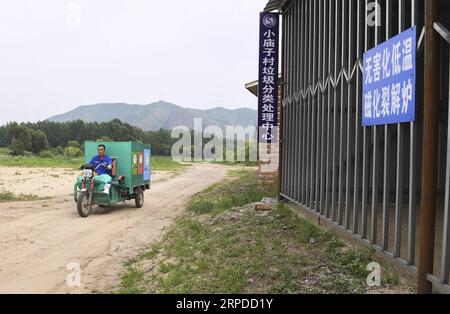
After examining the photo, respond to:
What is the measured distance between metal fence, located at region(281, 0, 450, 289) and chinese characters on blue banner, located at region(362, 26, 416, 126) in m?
0.12

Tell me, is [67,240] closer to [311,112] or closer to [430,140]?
[311,112]

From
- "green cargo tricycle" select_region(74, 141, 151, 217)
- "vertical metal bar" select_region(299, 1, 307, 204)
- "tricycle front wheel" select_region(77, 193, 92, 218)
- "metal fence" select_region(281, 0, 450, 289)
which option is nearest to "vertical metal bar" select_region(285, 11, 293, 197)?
"metal fence" select_region(281, 0, 450, 289)

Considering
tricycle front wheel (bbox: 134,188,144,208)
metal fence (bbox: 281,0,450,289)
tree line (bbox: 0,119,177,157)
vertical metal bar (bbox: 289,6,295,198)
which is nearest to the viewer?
metal fence (bbox: 281,0,450,289)

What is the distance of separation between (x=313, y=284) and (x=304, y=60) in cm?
495

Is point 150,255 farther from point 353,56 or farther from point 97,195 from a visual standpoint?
point 97,195

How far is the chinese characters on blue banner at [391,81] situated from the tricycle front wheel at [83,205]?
6.96 m

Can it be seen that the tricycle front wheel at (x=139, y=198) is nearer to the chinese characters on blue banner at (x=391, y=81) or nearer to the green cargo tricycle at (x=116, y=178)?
the green cargo tricycle at (x=116, y=178)

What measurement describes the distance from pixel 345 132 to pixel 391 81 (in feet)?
11.9

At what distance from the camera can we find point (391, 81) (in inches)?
188

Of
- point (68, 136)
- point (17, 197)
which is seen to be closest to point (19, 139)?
point (68, 136)

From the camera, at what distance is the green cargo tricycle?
10852mm

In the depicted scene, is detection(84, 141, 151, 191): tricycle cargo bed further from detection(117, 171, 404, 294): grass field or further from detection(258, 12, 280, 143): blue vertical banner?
detection(117, 171, 404, 294): grass field

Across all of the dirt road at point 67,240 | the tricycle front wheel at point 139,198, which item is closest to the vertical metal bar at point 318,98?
the dirt road at point 67,240

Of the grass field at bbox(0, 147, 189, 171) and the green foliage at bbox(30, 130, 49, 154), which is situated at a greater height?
the green foliage at bbox(30, 130, 49, 154)
